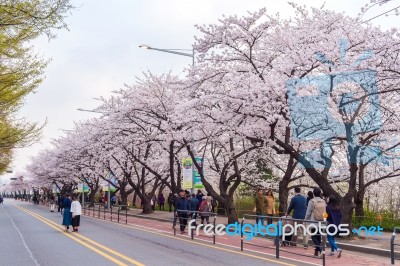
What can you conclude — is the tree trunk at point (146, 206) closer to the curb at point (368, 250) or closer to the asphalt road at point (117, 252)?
the asphalt road at point (117, 252)

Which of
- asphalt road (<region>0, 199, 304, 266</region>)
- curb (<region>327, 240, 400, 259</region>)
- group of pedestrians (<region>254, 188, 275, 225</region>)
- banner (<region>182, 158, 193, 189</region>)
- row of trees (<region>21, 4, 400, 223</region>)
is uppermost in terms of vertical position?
row of trees (<region>21, 4, 400, 223</region>)


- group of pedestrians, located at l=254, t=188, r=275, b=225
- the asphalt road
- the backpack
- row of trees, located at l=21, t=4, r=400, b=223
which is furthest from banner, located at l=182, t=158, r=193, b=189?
the backpack

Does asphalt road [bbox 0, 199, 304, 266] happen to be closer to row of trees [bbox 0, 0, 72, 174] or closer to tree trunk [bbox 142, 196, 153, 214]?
row of trees [bbox 0, 0, 72, 174]

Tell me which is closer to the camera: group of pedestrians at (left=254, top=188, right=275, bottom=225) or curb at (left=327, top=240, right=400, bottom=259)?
curb at (left=327, top=240, right=400, bottom=259)

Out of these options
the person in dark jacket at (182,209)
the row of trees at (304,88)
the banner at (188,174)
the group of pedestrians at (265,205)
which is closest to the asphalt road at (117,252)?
the person in dark jacket at (182,209)

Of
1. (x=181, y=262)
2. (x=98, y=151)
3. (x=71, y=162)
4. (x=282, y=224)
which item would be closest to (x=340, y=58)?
(x=282, y=224)

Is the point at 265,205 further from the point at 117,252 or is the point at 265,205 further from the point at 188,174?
the point at 117,252

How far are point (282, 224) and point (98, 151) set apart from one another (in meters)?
31.5

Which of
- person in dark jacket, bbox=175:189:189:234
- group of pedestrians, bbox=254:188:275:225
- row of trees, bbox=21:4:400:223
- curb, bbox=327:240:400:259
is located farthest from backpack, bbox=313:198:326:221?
person in dark jacket, bbox=175:189:189:234

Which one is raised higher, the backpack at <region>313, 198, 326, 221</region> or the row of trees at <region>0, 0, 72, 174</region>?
the row of trees at <region>0, 0, 72, 174</region>

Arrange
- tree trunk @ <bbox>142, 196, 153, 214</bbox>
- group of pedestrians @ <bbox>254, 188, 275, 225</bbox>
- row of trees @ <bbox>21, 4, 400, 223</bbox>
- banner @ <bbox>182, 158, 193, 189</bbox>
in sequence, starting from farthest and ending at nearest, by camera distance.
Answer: tree trunk @ <bbox>142, 196, 153, 214</bbox> → banner @ <bbox>182, 158, 193, 189</bbox> → group of pedestrians @ <bbox>254, 188, 275, 225</bbox> → row of trees @ <bbox>21, 4, 400, 223</bbox>

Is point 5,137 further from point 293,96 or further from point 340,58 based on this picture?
point 340,58

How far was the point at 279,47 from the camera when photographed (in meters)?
19.7

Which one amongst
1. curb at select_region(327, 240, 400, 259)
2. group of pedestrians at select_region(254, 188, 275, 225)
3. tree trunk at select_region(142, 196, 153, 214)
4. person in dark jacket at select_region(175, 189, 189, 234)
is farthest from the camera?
tree trunk at select_region(142, 196, 153, 214)
